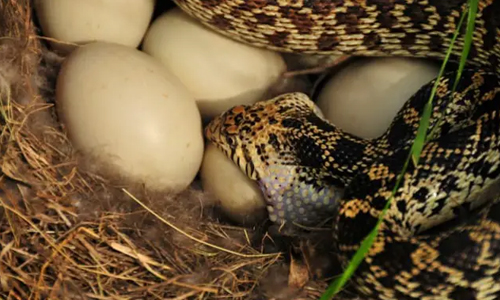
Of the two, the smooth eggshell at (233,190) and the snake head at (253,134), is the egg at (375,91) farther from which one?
the smooth eggshell at (233,190)

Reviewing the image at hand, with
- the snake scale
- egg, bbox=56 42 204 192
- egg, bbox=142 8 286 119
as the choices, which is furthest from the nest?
egg, bbox=142 8 286 119

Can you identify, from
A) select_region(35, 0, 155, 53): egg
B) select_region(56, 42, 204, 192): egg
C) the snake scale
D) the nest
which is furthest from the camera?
select_region(35, 0, 155, 53): egg

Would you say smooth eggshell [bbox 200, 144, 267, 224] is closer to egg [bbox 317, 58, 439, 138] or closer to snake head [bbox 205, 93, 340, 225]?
snake head [bbox 205, 93, 340, 225]

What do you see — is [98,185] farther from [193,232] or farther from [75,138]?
[193,232]

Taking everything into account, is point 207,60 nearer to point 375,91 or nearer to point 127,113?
point 127,113

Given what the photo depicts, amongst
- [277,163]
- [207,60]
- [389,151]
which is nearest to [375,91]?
[389,151]

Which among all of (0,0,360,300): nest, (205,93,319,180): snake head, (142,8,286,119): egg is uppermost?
(142,8,286,119): egg
